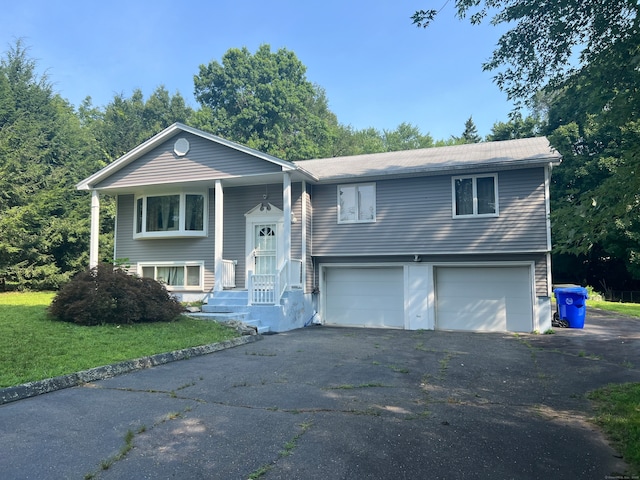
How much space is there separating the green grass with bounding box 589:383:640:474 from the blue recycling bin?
7.24 metres

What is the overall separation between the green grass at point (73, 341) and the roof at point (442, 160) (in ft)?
19.0

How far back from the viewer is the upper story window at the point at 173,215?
14398 millimetres

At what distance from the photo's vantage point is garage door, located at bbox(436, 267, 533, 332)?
12430 millimetres

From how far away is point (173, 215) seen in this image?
576 inches

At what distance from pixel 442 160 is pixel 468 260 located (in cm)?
330

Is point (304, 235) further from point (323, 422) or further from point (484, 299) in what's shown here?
point (323, 422)

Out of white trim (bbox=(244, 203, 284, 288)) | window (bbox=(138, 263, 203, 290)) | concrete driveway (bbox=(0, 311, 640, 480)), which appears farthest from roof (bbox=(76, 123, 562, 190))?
concrete driveway (bbox=(0, 311, 640, 480))

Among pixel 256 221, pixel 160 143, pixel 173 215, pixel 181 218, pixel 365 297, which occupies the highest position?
pixel 160 143

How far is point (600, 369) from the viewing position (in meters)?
7.08

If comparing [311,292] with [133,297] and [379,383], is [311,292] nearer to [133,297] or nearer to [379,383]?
[133,297]

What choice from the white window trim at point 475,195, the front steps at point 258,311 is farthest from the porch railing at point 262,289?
the white window trim at point 475,195

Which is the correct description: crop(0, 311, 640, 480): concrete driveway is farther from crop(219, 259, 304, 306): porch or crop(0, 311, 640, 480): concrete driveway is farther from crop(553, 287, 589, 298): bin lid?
crop(553, 287, 589, 298): bin lid

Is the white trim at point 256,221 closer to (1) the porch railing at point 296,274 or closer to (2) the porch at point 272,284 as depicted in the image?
(1) the porch railing at point 296,274

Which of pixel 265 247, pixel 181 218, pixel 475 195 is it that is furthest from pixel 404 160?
pixel 181 218
